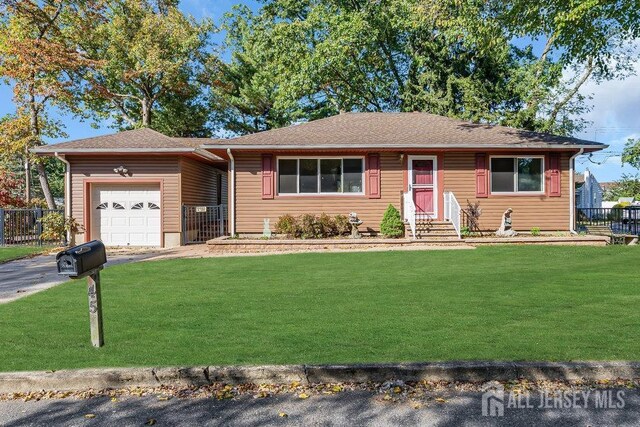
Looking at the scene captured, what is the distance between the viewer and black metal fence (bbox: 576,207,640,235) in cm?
1703

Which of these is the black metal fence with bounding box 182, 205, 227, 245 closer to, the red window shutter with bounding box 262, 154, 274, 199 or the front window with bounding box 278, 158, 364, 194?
the red window shutter with bounding box 262, 154, 274, 199

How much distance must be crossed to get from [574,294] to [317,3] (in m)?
24.0

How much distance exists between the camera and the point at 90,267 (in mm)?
4098

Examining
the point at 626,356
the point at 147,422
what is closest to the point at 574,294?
the point at 626,356

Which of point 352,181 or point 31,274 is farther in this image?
point 352,181

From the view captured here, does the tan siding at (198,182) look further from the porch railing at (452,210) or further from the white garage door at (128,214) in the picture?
the porch railing at (452,210)

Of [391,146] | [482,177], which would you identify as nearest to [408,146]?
[391,146]

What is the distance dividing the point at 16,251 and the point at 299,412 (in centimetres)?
1431

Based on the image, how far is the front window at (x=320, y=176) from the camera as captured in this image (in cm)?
1538

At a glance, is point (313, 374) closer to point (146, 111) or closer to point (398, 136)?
point (398, 136)

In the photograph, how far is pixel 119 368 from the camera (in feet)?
11.9

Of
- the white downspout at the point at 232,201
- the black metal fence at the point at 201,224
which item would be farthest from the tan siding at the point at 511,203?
the black metal fence at the point at 201,224

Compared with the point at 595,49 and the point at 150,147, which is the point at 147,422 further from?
the point at 595,49

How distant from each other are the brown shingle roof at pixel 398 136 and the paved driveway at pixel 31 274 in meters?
4.47
